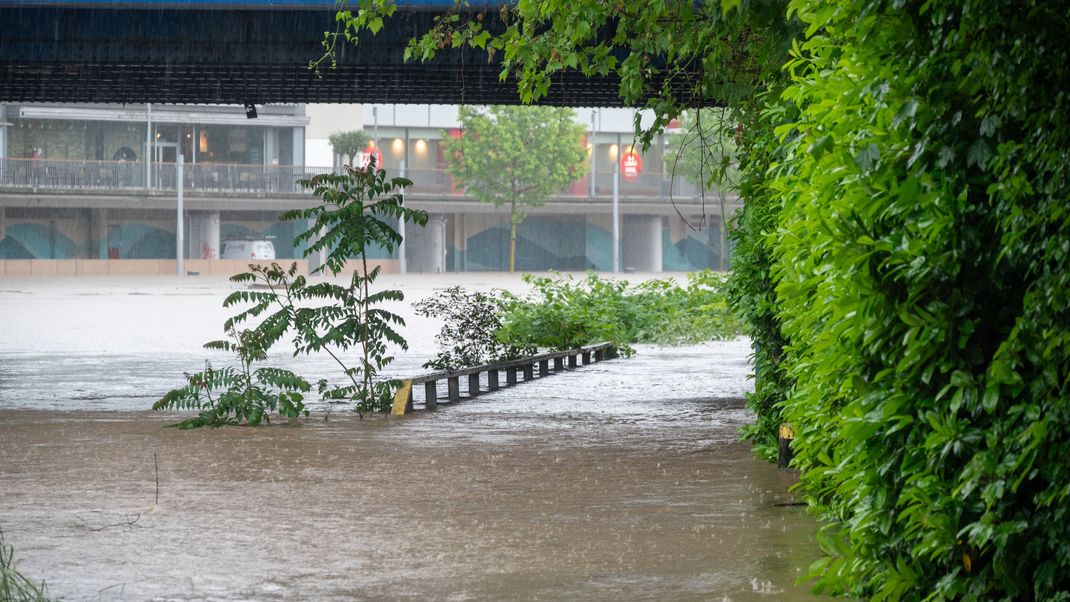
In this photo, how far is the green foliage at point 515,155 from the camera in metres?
73.4

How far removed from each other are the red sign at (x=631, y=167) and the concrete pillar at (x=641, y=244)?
2485 mm

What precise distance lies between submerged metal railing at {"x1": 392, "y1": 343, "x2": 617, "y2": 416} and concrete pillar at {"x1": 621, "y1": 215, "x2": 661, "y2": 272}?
56224mm

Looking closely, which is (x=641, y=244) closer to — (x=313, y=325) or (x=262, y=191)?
(x=262, y=191)

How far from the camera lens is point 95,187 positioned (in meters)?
68.8

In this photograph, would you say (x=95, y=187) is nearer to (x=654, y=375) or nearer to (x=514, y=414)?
(x=654, y=375)

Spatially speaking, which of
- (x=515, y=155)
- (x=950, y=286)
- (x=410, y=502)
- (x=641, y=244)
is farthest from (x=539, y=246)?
(x=950, y=286)

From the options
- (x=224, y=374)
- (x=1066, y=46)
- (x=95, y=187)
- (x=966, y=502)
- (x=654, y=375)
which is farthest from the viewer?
(x=95, y=187)

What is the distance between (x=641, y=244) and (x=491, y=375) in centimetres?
6300

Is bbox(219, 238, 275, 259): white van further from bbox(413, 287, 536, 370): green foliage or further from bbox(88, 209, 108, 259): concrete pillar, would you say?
bbox(413, 287, 536, 370): green foliage

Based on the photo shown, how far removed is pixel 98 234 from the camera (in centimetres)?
7162

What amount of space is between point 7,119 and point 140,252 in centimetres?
922

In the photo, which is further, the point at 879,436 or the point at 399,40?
the point at 399,40

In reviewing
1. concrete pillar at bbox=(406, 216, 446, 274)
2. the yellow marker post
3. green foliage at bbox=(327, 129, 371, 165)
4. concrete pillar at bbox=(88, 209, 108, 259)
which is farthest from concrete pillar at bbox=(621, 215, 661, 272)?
the yellow marker post

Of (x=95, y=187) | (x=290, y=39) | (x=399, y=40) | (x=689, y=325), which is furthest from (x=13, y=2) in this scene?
(x=95, y=187)
